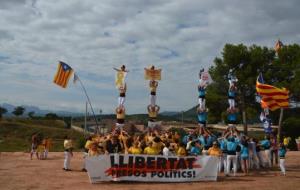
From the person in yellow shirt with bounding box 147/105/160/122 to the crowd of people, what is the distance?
7.32ft

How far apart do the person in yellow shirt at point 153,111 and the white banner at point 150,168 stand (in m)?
6.80

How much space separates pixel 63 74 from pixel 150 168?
1017cm

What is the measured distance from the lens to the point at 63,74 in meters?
26.0

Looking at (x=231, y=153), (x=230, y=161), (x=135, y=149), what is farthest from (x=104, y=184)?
(x=230, y=161)

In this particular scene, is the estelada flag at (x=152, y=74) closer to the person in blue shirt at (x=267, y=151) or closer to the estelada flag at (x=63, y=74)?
the estelada flag at (x=63, y=74)

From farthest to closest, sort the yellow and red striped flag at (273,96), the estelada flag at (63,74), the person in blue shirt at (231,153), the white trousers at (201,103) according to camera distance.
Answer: the estelada flag at (63,74)
the yellow and red striped flag at (273,96)
the white trousers at (201,103)
the person in blue shirt at (231,153)

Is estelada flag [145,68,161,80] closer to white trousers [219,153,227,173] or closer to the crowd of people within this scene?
the crowd of people

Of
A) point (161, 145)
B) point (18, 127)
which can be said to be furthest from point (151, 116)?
point (18, 127)

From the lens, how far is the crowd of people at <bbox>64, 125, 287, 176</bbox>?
1897 centimetres

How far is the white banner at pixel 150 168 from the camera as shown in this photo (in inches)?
695

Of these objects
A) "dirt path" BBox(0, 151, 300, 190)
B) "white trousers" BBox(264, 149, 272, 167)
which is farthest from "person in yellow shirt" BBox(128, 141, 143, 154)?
"white trousers" BBox(264, 149, 272, 167)

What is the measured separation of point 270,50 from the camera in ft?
163

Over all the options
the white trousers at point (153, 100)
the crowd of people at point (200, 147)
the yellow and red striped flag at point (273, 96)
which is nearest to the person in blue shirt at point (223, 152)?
the crowd of people at point (200, 147)

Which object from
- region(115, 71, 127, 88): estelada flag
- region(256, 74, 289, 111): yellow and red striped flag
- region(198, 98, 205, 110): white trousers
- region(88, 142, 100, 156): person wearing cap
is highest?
region(115, 71, 127, 88): estelada flag
